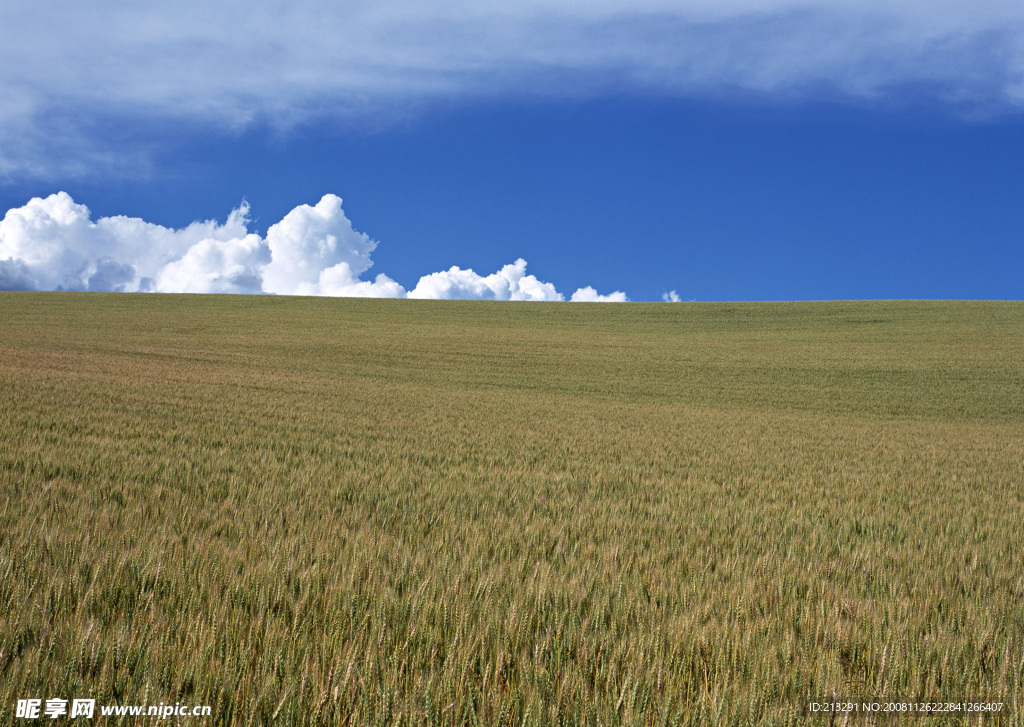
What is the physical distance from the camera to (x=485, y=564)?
3.81 metres

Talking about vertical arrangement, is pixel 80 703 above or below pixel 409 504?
above

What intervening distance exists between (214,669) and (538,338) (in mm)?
39089

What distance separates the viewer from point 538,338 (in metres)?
41.0

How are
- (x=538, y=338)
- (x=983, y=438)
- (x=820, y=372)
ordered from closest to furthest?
(x=983, y=438) < (x=820, y=372) < (x=538, y=338)

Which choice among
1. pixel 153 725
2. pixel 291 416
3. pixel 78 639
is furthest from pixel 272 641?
pixel 291 416

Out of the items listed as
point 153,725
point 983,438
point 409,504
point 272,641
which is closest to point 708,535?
point 409,504

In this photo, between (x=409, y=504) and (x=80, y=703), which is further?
(x=409, y=504)

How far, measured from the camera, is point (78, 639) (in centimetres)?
222

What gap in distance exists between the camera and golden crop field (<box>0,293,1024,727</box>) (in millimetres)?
2193

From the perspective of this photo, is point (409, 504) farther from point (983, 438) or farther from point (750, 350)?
point (750, 350)

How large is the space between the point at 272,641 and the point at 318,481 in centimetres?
390

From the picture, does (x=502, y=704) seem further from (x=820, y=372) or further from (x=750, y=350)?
(x=750, y=350)

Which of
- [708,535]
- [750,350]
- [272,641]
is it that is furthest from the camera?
[750,350]

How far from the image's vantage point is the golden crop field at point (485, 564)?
2.19 meters
